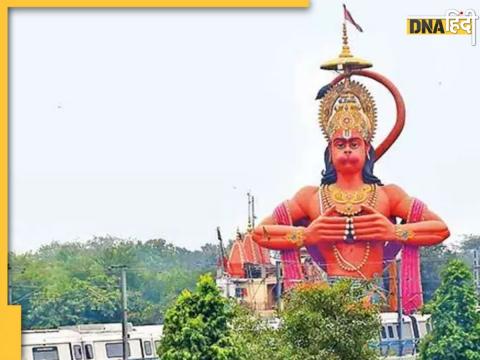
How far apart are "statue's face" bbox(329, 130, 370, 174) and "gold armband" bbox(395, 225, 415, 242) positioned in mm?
1571

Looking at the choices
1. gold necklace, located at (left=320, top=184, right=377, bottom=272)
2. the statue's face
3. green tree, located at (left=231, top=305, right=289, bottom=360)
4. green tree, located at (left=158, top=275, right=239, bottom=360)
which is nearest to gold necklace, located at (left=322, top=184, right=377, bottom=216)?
gold necklace, located at (left=320, top=184, right=377, bottom=272)

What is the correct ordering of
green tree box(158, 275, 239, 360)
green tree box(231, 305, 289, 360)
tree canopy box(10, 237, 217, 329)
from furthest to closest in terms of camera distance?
tree canopy box(10, 237, 217, 329) < green tree box(231, 305, 289, 360) < green tree box(158, 275, 239, 360)

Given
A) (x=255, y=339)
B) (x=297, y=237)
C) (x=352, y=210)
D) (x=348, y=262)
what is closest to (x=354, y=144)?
(x=352, y=210)

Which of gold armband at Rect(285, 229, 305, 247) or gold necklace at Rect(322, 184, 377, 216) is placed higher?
gold necklace at Rect(322, 184, 377, 216)

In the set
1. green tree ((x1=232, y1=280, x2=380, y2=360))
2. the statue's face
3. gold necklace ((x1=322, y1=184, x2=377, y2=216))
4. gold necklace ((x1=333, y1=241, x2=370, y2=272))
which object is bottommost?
green tree ((x1=232, y1=280, x2=380, y2=360))

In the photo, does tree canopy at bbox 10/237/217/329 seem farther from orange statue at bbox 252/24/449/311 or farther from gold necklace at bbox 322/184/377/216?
gold necklace at bbox 322/184/377/216

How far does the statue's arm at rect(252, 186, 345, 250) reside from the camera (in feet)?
102

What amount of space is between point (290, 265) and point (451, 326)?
27.7 ft

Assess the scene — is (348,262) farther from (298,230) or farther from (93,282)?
(93,282)

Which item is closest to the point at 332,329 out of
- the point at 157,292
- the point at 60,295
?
the point at 60,295

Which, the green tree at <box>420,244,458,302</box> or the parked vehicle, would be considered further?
the green tree at <box>420,244,458,302</box>

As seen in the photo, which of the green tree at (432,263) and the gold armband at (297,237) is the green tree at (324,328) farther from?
the green tree at (432,263)

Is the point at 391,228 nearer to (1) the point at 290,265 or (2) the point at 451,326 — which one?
(1) the point at 290,265

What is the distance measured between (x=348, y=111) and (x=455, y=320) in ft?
27.9
